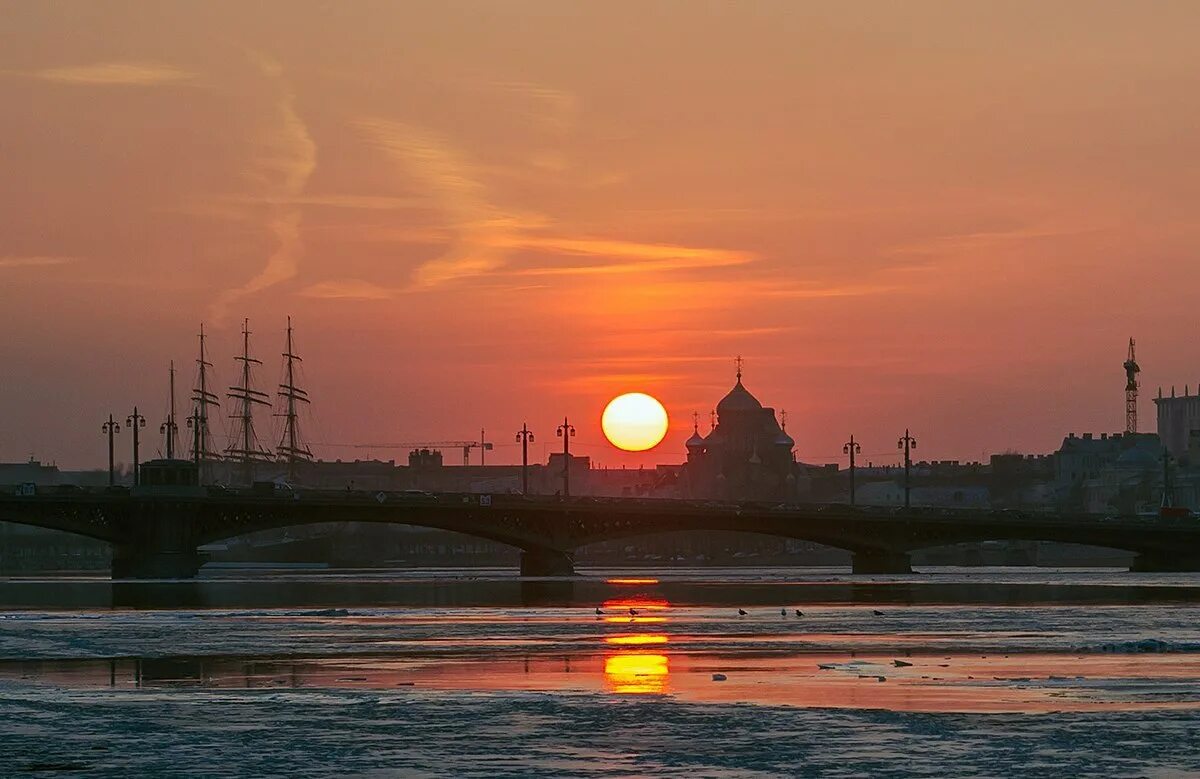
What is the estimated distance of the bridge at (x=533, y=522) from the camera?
146375 millimetres

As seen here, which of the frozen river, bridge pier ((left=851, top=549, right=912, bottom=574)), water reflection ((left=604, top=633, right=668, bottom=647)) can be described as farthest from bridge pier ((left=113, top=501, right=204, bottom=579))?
water reflection ((left=604, top=633, right=668, bottom=647))

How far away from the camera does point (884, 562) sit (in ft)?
531

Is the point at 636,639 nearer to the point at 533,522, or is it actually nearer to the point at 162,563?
the point at 162,563

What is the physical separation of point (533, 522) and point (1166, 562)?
46.9 metres

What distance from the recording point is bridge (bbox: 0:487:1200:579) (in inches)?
5763

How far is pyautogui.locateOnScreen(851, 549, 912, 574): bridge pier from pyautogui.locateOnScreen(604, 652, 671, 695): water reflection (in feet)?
353

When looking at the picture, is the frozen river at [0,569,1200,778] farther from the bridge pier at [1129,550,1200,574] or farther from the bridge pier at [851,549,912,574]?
the bridge pier at [1129,550,1200,574]

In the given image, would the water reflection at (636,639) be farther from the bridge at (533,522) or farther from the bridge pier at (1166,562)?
the bridge pier at (1166,562)

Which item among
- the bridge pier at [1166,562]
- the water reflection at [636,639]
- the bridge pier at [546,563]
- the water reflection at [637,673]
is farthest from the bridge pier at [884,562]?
the water reflection at [637,673]

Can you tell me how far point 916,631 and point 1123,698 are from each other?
1013 inches

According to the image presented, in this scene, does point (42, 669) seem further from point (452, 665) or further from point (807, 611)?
point (807, 611)

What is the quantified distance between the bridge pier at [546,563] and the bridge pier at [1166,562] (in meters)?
42.8

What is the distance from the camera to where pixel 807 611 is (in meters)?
83.0

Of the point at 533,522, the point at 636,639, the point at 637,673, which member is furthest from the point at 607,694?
the point at 533,522
